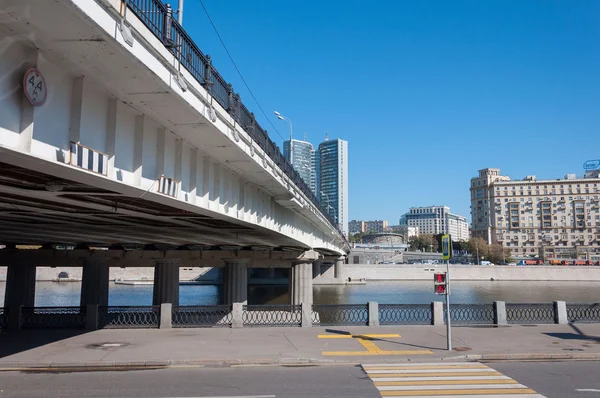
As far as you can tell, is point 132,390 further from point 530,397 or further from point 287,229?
point 287,229

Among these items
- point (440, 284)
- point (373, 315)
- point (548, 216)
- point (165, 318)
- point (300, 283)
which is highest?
point (548, 216)

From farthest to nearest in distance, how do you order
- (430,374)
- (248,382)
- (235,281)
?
(235,281), (430,374), (248,382)

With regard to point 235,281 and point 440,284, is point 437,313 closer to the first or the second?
point 440,284

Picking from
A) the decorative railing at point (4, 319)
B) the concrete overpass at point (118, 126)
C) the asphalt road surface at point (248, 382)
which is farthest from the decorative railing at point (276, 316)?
the decorative railing at point (4, 319)

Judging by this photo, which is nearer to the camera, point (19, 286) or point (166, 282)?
point (19, 286)

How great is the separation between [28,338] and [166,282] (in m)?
18.5

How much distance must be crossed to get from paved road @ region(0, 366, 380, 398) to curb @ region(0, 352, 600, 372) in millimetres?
455

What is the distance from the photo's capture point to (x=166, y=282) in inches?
1414

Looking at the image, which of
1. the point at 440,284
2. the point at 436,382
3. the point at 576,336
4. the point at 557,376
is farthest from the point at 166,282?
the point at 557,376

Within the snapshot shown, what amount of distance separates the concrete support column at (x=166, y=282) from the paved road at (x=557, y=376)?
26.3 meters

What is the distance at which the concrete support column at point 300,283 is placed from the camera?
40.4 m

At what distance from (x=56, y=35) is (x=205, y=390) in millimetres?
7814

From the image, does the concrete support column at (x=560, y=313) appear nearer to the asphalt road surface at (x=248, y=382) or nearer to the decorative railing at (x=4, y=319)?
the asphalt road surface at (x=248, y=382)

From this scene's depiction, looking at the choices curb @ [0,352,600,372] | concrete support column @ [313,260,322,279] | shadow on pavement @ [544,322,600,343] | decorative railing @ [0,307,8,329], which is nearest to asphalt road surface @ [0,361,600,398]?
curb @ [0,352,600,372]
